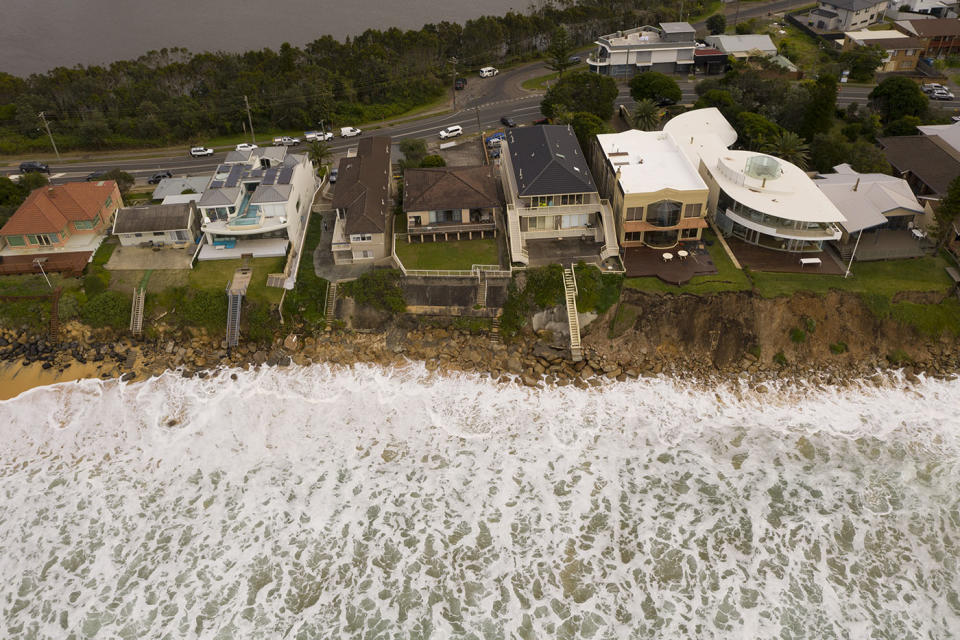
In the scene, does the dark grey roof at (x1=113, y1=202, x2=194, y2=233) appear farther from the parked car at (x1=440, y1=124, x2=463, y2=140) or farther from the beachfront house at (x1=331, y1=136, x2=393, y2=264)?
the parked car at (x1=440, y1=124, x2=463, y2=140)

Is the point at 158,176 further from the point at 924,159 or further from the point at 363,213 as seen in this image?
the point at 924,159

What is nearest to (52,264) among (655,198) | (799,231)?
(655,198)

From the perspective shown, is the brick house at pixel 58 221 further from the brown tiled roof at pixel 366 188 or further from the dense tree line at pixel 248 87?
the dense tree line at pixel 248 87

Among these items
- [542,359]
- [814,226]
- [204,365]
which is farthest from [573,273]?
[204,365]

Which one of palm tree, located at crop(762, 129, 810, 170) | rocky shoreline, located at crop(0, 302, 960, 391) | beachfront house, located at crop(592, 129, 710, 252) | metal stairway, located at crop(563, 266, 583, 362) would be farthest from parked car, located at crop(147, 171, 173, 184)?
palm tree, located at crop(762, 129, 810, 170)

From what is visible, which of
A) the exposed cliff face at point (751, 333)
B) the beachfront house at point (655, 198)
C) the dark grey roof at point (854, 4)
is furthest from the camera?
the dark grey roof at point (854, 4)

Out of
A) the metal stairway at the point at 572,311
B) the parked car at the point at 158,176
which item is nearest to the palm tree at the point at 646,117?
the metal stairway at the point at 572,311
